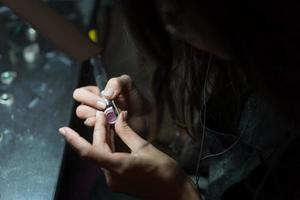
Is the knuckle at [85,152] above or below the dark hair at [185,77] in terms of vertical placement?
below

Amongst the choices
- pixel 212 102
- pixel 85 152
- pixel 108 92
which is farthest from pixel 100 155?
pixel 212 102

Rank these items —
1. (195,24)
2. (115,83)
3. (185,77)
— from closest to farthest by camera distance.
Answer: (195,24) → (185,77) → (115,83)

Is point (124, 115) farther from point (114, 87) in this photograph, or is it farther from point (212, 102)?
point (212, 102)

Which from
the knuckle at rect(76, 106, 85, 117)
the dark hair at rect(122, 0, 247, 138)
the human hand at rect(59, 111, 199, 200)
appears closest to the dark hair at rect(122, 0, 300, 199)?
the dark hair at rect(122, 0, 247, 138)

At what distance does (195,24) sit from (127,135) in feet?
1.06

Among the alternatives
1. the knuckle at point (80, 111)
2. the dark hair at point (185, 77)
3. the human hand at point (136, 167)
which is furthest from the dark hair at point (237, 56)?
the knuckle at point (80, 111)

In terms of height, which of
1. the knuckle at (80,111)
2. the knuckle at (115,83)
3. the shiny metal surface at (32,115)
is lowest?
the shiny metal surface at (32,115)

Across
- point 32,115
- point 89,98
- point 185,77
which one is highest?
point 185,77

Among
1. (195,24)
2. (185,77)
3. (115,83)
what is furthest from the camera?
(115,83)

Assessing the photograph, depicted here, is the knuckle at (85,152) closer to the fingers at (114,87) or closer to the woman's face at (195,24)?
the fingers at (114,87)

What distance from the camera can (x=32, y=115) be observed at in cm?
93

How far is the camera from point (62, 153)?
0.87 metres

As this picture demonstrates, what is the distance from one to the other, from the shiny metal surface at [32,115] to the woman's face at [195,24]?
0.41 meters

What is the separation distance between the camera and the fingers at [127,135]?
803 mm
